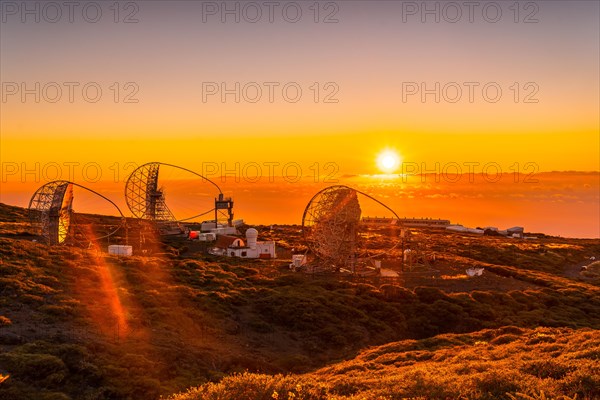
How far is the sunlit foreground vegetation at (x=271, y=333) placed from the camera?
17141 millimetres

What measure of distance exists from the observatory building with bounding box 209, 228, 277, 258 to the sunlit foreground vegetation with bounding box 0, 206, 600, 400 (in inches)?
270

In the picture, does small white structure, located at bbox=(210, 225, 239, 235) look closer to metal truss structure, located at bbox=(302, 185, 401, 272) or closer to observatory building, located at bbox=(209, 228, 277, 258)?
observatory building, located at bbox=(209, 228, 277, 258)

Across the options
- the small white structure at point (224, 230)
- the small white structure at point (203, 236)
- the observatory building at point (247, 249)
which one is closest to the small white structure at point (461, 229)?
the small white structure at point (224, 230)

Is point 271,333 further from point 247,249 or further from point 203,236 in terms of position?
point 203,236

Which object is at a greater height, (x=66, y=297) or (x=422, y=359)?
(x=66, y=297)

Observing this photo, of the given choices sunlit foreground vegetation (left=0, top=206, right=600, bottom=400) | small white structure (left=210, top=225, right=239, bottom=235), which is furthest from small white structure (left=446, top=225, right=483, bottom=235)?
sunlit foreground vegetation (left=0, top=206, right=600, bottom=400)

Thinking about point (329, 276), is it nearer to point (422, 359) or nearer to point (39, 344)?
point (422, 359)

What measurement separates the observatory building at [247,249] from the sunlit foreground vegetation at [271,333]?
270 inches

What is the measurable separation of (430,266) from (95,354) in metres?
47.9

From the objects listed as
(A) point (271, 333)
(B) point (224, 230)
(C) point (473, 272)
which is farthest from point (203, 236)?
(A) point (271, 333)

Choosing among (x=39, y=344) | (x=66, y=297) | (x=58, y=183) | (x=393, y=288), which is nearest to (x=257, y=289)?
(x=393, y=288)

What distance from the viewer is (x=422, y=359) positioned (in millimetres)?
26453

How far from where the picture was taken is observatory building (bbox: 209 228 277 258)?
6706 centimetres

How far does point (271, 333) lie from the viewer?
34375 mm
